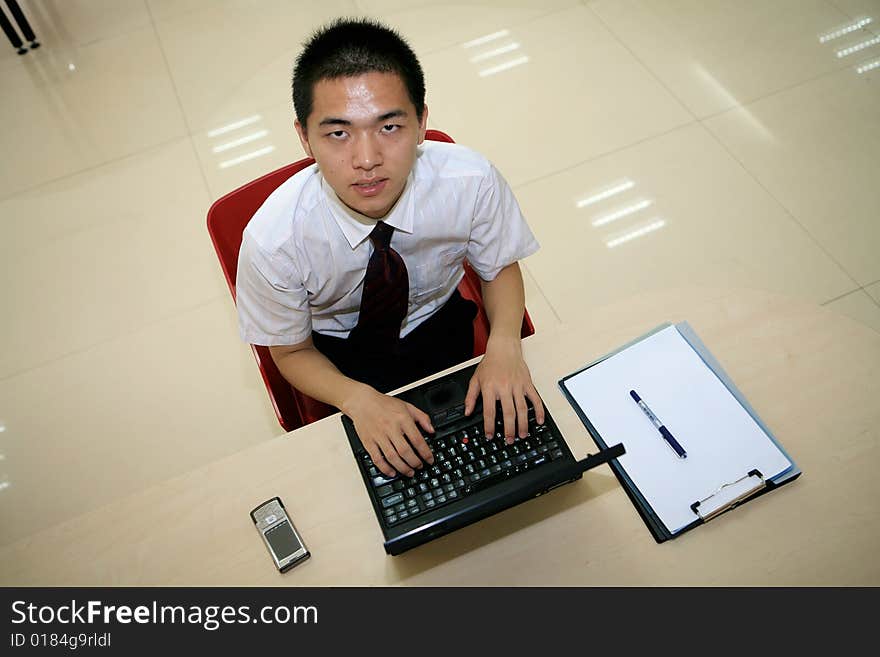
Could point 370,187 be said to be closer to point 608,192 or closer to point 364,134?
point 364,134

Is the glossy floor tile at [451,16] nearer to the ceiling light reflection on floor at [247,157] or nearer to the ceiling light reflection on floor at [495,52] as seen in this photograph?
the ceiling light reflection on floor at [495,52]

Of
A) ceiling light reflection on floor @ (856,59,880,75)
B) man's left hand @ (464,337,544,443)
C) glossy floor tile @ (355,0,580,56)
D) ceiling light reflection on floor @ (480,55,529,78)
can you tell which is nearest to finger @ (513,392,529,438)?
man's left hand @ (464,337,544,443)

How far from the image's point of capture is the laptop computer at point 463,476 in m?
0.97

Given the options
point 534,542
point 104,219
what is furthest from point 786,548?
point 104,219

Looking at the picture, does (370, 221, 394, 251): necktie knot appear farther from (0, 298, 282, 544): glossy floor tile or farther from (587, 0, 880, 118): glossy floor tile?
(587, 0, 880, 118): glossy floor tile

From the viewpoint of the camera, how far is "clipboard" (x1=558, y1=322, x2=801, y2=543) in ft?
3.32

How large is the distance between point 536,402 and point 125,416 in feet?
4.95

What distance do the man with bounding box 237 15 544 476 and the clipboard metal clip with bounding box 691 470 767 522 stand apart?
0.93 ft

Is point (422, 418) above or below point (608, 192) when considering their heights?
below

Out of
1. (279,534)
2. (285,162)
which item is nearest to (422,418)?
(279,534)

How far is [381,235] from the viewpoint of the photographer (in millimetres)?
1193

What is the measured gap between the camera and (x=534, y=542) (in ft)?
3.29
